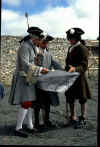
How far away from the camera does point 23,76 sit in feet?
15.3

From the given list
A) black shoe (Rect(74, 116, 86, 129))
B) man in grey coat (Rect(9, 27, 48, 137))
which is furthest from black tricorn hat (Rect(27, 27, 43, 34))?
black shoe (Rect(74, 116, 86, 129))

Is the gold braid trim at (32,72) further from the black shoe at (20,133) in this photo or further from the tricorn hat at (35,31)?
the black shoe at (20,133)

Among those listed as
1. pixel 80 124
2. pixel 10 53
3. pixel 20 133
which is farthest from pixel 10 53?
pixel 20 133

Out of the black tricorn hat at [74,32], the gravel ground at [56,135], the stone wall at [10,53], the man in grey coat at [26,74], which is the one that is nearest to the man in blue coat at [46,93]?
the man in grey coat at [26,74]

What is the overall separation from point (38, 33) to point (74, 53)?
753 mm

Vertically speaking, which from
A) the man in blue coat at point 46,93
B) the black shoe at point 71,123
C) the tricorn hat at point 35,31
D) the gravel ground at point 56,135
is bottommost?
the gravel ground at point 56,135

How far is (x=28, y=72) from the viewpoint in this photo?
456 cm

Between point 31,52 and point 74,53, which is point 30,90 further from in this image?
point 74,53

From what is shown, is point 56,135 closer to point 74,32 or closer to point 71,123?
point 71,123

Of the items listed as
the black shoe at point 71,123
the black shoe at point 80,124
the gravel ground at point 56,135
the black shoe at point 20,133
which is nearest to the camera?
the gravel ground at point 56,135

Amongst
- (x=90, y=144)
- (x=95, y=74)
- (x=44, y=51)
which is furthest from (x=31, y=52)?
(x=95, y=74)

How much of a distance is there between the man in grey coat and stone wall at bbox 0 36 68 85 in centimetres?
800

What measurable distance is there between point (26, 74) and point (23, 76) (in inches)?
3.7

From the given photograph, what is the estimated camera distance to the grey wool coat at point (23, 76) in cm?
460
